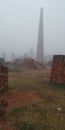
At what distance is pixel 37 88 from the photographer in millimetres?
14227

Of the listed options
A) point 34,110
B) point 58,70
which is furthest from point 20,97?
point 58,70

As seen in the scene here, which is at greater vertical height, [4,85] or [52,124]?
[4,85]

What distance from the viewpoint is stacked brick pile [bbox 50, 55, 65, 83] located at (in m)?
16.3

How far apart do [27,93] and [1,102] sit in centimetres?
256

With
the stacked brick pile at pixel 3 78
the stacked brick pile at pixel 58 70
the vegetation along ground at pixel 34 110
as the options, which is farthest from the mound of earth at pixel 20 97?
the stacked brick pile at pixel 58 70

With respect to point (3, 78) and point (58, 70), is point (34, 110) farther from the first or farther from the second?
point (58, 70)

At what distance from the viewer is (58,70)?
16.6 meters

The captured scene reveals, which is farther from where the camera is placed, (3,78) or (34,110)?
(3,78)

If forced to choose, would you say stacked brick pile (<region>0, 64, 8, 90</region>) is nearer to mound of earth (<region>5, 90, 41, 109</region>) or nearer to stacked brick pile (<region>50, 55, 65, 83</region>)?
mound of earth (<region>5, 90, 41, 109</region>)

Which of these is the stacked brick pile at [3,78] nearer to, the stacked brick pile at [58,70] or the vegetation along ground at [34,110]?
the vegetation along ground at [34,110]

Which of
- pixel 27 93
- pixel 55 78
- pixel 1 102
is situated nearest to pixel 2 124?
pixel 1 102

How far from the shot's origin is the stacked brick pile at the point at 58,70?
1634 centimetres

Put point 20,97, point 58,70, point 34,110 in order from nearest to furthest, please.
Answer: point 34,110 → point 20,97 → point 58,70

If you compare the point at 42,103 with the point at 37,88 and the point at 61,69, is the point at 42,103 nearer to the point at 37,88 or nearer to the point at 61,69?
the point at 37,88
